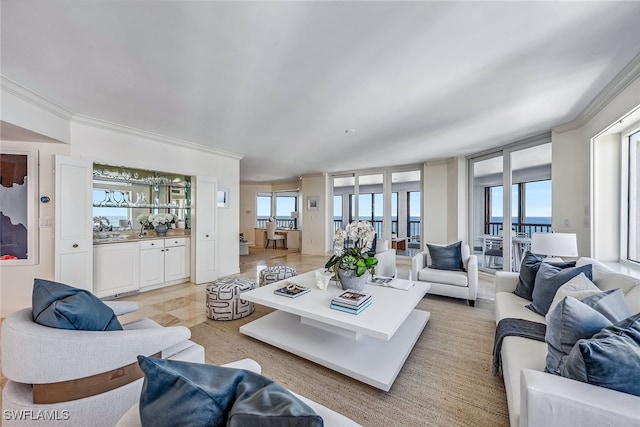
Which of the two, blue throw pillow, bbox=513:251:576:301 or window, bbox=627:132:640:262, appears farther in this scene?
window, bbox=627:132:640:262

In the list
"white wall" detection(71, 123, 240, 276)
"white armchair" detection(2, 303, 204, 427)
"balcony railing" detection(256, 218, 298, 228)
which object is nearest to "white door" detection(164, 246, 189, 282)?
"white wall" detection(71, 123, 240, 276)

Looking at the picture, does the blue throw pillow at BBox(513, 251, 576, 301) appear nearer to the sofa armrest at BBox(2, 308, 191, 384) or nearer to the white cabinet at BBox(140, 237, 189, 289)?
the sofa armrest at BBox(2, 308, 191, 384)

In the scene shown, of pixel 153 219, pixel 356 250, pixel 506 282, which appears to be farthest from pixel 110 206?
pixel 506 282

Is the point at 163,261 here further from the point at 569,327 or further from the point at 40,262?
the point at 569,327

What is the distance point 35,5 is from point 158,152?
271cm

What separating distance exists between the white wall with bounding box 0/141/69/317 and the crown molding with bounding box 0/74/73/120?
0.46m

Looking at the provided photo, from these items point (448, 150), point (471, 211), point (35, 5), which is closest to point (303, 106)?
point (35, 5)

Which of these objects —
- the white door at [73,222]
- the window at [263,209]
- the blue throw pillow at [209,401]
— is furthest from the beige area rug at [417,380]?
the window at [263,209]

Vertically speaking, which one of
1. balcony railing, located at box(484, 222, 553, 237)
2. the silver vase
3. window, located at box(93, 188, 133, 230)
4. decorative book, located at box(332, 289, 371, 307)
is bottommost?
decorative book, located at box(332, 289, 371, 307)

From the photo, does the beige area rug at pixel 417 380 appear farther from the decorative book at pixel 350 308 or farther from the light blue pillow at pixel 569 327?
the light blue pillow at pixel 569 327

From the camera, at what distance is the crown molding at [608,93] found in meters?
2.11

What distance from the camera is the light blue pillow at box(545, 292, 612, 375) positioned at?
118 cm

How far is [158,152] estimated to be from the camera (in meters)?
4.05

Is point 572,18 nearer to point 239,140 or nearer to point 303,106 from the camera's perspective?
point 303,106
